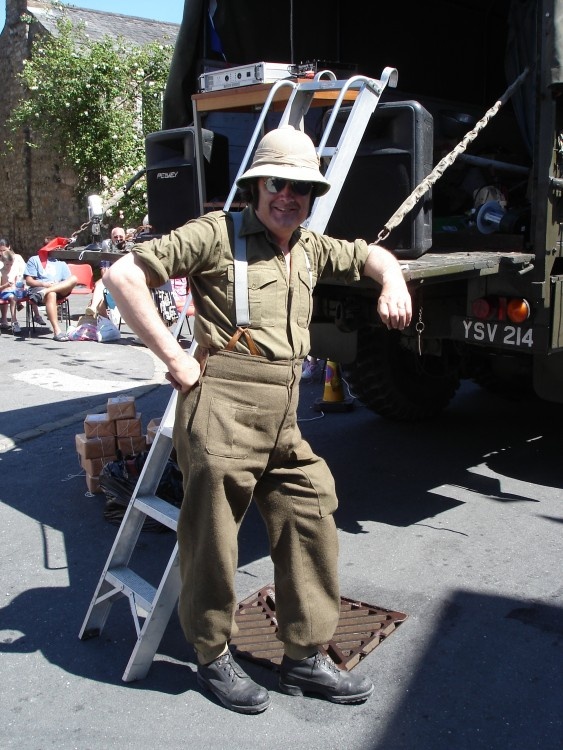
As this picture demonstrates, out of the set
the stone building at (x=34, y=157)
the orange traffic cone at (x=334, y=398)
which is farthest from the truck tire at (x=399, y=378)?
the stone building at (x=34, y=157)

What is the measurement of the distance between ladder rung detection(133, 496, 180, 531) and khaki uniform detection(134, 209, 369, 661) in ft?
0.88

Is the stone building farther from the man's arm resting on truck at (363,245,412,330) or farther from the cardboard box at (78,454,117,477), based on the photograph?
the man's arm resting on truck at (363,245,412,330)

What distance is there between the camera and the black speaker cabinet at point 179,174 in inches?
215

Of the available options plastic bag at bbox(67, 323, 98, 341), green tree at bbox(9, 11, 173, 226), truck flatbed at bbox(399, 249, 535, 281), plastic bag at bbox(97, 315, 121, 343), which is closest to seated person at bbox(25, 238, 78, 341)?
plastic bag at bbox(67, 323, 98, 341)

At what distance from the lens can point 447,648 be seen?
10.9 ft

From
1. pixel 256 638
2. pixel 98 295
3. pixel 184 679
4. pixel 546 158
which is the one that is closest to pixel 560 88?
pixel 546 158

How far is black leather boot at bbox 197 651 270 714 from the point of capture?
9.59 feet

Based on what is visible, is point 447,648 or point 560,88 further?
point 560,88

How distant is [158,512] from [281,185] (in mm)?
1349

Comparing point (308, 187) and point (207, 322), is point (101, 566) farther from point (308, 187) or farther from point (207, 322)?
point (308, 187)

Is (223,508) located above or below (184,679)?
above

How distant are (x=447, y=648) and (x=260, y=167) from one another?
2008 mm

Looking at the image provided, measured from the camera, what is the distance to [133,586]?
3.27 m

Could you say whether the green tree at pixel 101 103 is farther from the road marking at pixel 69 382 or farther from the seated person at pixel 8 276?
the road marking at pixel 69 382
